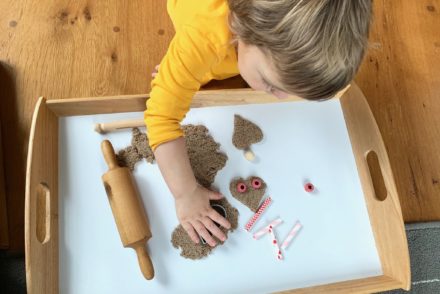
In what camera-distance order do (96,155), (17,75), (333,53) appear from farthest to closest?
(17,75)
(96,155)
(333,53)

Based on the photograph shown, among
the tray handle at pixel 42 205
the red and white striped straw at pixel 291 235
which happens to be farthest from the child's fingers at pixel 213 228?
the tray handle at pixel 42 205

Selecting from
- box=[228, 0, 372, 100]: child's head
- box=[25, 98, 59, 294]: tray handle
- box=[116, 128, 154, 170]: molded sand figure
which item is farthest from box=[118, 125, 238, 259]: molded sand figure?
box=[228, 0, 372, 100]: child's head

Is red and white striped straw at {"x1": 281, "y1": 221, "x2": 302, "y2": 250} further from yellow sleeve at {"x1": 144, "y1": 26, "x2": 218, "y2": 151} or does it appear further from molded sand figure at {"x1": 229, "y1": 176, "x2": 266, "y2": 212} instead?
yellow sleeve at {"x1": 144, "y1": 26, "x2": 218, "y2": 151}

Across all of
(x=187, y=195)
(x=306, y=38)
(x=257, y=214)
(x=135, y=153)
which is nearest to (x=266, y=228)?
(x=257, y=214)

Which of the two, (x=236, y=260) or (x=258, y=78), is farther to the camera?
(x=236, y=260)

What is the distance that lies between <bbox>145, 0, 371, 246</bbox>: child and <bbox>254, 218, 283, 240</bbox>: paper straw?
0.20 ft

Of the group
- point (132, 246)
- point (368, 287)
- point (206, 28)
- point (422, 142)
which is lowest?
point (368, 287)

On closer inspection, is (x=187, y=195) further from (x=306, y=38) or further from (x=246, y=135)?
(x=306, y=38)

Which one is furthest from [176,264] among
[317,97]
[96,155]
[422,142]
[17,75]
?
[422,142]

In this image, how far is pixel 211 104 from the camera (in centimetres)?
75

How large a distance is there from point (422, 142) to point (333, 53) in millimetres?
608

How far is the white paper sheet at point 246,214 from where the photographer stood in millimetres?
640

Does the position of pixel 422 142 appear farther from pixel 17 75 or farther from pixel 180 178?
pixel 17 75

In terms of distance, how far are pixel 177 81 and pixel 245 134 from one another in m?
0.19
